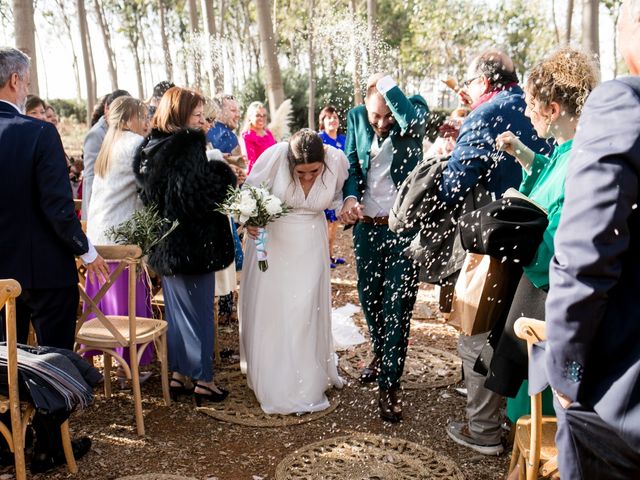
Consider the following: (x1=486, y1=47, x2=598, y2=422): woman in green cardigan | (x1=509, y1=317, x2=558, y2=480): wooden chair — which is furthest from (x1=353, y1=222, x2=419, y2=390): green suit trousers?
(x1=509, y1=317, x2=558, y2=480): wooden chair

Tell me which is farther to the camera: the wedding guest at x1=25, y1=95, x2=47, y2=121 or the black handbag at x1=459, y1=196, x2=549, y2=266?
the wedding guest at x1=25, y1=95, x2=47, y2=121

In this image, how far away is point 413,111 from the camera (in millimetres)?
4273

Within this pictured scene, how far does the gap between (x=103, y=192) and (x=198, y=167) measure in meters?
1.03

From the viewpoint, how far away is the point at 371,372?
493 centimetres

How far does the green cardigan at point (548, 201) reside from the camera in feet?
8.41

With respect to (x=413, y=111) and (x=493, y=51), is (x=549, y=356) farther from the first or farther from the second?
(x=413, y=111)

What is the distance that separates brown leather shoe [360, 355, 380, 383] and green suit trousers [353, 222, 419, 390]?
1.71ft

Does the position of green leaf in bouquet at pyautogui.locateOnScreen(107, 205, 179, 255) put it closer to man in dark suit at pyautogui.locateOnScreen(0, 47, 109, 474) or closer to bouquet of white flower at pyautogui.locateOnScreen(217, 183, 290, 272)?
bouquet of white flower at pyautogui.locateOnScreen(217, 183, 290, 272)

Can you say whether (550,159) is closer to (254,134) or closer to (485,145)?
(485,145)

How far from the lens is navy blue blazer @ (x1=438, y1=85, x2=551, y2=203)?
11.5ft

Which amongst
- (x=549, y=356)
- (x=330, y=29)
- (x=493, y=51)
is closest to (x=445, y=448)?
(x=549, y=356)

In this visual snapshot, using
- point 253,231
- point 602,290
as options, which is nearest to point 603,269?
point 602,290

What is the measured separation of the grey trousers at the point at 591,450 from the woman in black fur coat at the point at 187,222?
2.94 m

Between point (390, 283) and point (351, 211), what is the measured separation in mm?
595
